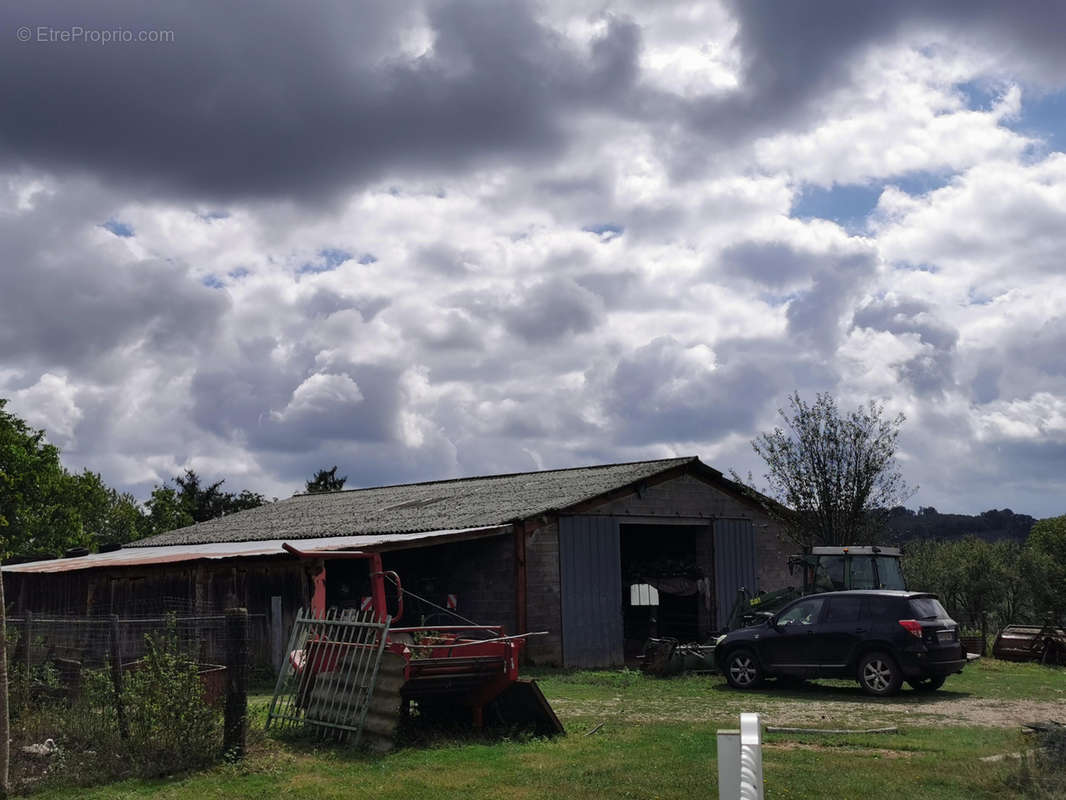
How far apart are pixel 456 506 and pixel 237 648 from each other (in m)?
16.3

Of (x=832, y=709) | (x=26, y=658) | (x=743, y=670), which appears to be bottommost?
(x=832, y=709)

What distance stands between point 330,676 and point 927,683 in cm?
1026

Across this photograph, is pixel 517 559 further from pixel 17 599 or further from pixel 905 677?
pixel 17 599

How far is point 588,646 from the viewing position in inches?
926

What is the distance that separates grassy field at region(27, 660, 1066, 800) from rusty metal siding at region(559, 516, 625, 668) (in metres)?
7.84

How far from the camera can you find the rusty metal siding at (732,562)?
88.0 feet

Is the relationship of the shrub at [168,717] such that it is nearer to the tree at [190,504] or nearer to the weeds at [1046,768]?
the weeds at [1046,768]

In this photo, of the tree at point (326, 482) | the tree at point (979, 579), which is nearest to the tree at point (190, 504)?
the tree at point (326, 482)

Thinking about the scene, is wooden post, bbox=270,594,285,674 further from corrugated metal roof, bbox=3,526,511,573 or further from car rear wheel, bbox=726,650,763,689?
car rear wheel, bbox=726,650,763,689

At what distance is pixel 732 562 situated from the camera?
89.9 feet

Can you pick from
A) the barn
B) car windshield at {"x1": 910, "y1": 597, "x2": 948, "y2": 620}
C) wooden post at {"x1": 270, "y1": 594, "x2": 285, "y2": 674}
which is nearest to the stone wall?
the barn

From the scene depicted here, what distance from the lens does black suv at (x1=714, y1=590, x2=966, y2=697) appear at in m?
16.3

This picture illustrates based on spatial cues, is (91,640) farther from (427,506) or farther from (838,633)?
(427,506)

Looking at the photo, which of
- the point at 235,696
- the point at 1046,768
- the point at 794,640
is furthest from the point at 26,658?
the point at 794,640
